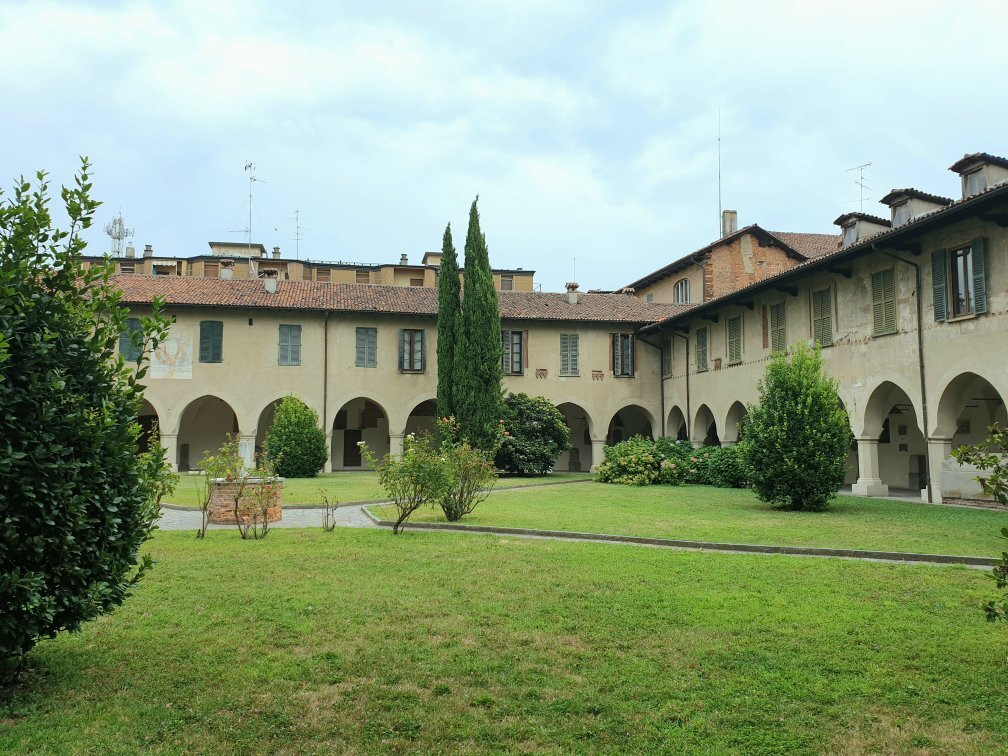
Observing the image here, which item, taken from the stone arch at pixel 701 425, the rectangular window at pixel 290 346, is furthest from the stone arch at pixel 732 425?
the rectangular window at pixel 290 346

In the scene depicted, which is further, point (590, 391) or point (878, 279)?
point (590, 391)

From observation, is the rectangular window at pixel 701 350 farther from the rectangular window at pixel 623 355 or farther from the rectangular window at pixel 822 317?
the rectangular window at pixel 822 317

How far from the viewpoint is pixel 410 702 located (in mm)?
4680

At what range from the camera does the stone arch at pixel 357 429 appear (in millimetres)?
35344

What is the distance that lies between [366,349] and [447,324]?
3.86 m

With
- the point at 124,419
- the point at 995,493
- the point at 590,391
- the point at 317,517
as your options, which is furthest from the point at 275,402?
the point at 995,493

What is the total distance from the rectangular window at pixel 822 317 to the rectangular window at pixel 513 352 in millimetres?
12725

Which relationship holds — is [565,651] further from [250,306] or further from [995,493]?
[250,306]

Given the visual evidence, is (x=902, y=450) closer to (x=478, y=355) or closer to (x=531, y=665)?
(x=478, y=355)

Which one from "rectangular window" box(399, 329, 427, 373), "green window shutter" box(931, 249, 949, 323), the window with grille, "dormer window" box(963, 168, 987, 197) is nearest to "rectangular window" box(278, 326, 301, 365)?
"rectangular window" box(399, 329, 427, 373)

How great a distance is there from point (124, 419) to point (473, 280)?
23704mm

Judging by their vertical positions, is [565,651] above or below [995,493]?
below

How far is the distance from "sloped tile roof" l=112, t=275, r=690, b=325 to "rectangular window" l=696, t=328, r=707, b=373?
359 centimetres

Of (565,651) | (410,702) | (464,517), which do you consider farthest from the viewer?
(464,517)
